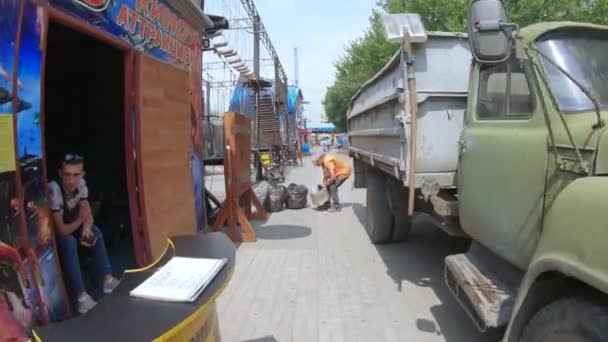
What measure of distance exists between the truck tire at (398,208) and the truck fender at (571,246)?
3386mm

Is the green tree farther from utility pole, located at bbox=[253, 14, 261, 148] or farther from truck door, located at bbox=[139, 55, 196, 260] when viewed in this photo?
truck door, located at bbox=[139, 55, 196, 260]

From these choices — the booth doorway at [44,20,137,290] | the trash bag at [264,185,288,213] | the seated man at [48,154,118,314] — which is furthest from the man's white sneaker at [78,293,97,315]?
the trash bag at [264,185,288,213]

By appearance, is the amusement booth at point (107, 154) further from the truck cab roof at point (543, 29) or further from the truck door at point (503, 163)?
the truck cab roof at point (543, 29)

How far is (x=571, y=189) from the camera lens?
7.43ft

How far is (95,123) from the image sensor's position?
18.9ft

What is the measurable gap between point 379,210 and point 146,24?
390 cm

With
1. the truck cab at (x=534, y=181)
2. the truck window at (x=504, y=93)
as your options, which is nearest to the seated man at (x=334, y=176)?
the truck cab at (x=534, y=181)

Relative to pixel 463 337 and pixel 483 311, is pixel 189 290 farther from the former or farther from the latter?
pixel 463 337

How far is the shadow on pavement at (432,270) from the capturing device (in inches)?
159

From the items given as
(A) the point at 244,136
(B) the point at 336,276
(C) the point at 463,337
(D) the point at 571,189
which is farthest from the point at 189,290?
(A) the point at 244,136

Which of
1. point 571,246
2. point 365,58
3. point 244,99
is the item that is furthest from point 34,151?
point 365,58

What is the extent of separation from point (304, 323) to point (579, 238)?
2.70m

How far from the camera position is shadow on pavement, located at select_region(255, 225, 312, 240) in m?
7.82

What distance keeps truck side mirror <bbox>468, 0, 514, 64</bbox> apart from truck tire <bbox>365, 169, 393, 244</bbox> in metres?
3.84
